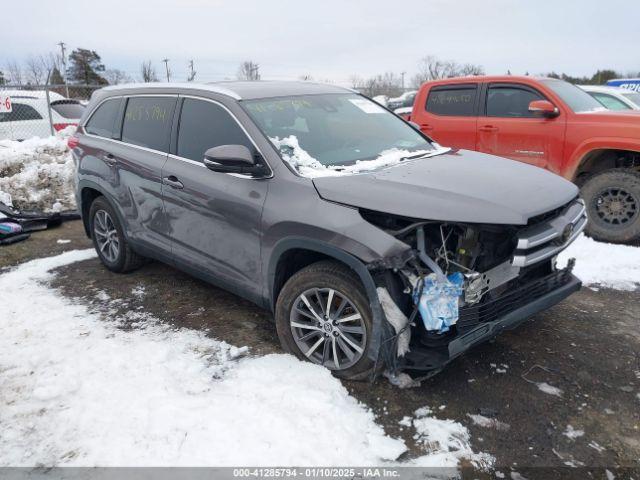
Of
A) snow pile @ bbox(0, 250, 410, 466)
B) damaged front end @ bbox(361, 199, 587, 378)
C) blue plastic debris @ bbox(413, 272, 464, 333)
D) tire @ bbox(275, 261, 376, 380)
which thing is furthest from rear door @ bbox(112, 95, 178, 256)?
blue plastic debris @ bbox(413, 272, 464, 333)

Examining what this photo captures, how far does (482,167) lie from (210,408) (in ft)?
7.72

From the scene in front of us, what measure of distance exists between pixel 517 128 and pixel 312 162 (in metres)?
4.09

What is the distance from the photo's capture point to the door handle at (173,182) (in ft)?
12.5

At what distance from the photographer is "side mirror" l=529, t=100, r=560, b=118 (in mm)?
5930

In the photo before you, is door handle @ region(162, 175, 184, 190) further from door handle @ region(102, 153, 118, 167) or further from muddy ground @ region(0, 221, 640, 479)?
muddy ground @ region(0, 221, 640, 479)

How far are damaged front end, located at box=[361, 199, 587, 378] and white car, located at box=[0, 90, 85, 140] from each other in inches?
413

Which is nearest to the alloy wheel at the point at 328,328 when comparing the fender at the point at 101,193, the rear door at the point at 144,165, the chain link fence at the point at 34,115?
the rear door at the point at 144,165

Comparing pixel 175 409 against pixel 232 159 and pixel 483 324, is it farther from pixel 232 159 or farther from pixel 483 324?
pixel 483 324

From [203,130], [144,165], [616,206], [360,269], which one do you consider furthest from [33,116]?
[616,206]

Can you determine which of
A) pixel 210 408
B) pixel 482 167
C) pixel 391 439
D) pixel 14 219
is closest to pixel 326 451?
pixel 391 439

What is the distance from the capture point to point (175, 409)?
113 inches

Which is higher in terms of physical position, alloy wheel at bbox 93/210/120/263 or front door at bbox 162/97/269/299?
front door at bbox 162/97/269/299

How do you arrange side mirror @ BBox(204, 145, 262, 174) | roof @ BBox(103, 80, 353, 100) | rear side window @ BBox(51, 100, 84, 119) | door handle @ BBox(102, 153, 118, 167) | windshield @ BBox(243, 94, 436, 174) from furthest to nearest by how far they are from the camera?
rear side window @ BBox(51, 100, 84, 119) < door handle @ BBox(102, 153, 118, 167) < roof @ BBox(103, 80, 353, 100) < windshield @ BBox(243, 94, 436, 174) < side mirror @ BBox(204, 145, 262, 174)

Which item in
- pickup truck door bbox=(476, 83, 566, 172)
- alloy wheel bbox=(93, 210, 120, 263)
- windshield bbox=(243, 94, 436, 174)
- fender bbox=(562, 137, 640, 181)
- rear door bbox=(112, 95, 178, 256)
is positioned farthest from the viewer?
pickup truck door bbox=(476, 83, 566, 172)
